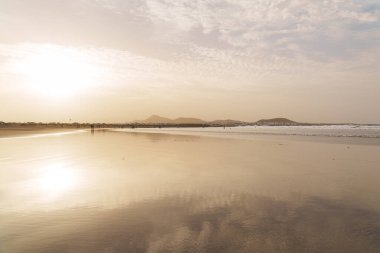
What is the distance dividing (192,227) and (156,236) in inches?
52.6

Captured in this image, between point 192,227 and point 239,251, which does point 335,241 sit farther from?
point 192,227

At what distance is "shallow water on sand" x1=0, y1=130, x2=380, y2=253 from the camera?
30.0 ft

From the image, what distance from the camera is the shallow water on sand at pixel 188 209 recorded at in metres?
9.13

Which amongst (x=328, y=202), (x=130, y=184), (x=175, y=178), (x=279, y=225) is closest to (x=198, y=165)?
(x=175, y=178)

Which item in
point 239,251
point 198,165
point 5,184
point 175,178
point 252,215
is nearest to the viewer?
point 239,251

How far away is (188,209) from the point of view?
41.3 feet

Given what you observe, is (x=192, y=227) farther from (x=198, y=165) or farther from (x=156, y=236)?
(x=198, y=165)

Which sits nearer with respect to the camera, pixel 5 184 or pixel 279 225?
pixel 279 225

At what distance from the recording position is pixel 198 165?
24.5 m

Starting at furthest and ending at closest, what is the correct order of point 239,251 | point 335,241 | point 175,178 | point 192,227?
point 175,178
point 192,227
point 335,241
point 239,251

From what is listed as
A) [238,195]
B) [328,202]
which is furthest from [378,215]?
[238,195]

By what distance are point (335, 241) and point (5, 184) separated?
16071mm

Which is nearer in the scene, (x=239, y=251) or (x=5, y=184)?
(x=239, y=251)

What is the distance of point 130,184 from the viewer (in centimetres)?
1734
